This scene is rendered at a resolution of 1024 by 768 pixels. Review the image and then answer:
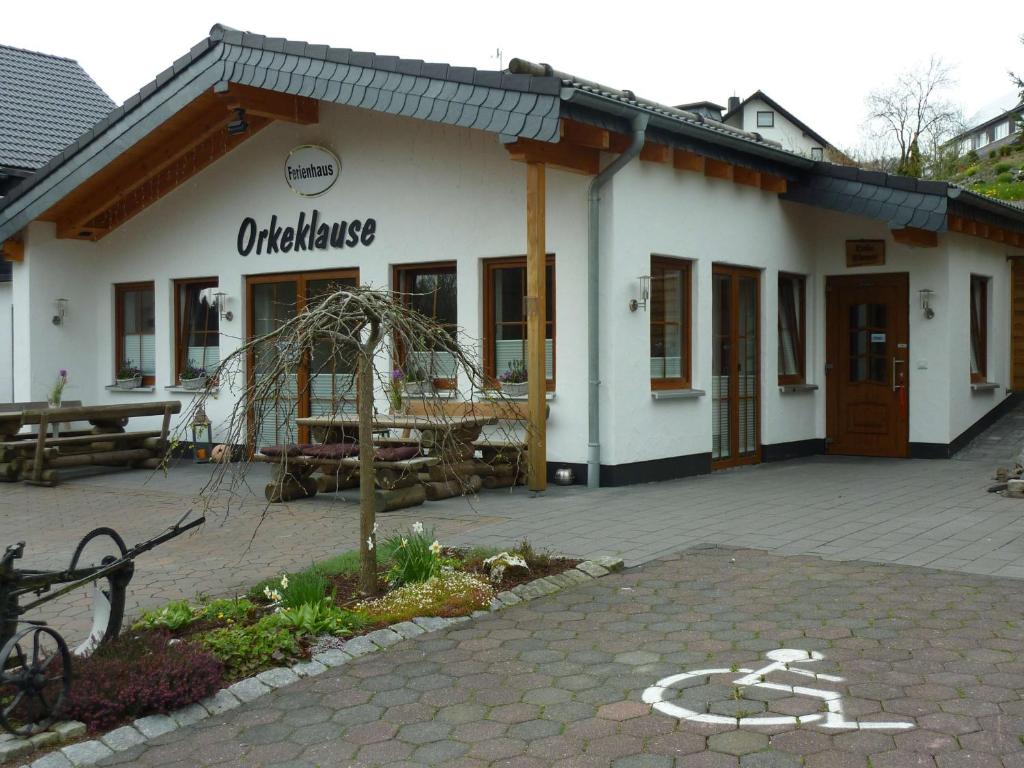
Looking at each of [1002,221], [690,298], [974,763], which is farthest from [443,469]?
[1002,221]

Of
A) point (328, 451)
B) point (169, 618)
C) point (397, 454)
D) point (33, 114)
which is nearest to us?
point (169, 618)

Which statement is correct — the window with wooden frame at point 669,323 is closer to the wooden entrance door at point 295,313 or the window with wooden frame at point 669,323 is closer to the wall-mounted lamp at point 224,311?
the wooden entrance door at point 295,313

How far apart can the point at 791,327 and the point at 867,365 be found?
3.65 feet

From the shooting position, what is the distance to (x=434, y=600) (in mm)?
5941

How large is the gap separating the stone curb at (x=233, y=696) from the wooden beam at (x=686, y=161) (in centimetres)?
653

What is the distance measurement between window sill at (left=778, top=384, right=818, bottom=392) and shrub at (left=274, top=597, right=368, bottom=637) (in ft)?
31.3

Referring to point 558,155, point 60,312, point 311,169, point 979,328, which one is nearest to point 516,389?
point 558,155

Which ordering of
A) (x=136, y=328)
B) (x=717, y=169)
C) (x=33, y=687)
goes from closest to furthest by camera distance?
(x=33, y=687)
(x=717, y=169)
(x=136, y=328)

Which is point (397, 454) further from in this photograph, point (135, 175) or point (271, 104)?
point (135, 175)

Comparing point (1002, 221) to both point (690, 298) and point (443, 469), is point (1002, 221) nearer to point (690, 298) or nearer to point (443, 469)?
point (690, 298)

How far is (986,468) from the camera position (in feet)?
41.8

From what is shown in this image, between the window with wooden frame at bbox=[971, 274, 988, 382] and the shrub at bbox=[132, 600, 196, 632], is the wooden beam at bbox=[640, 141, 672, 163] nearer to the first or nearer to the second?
the window with wooden frame at bbox=[971, 274, 988, 382]

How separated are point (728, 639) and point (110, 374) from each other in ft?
39.8

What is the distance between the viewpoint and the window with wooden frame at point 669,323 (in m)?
11.9
